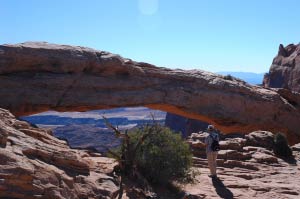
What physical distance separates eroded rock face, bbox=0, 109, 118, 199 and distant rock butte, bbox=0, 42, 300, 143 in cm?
1122

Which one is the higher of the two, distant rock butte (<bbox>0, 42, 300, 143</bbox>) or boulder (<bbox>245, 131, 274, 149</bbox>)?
distant rock butte (<bbox>0, 42, 300, 143</bbox>)

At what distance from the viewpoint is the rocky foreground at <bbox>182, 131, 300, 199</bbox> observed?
14820mm

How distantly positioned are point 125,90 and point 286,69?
31916mm

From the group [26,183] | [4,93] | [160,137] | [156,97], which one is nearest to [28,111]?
[4,93]

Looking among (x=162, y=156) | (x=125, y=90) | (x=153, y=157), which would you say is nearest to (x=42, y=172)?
(x=153, y=157)

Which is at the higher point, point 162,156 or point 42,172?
point 42,172

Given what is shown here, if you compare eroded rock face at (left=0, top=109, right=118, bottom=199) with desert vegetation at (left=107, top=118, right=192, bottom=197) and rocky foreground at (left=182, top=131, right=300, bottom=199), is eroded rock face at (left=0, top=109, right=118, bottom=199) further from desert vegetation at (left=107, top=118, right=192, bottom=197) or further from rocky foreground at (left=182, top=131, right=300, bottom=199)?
rocky foreground at (left=182, top=131, right=300, bottom=199)

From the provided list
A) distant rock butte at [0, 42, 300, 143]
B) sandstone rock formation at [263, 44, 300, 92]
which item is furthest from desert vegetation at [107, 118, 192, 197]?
sandstone rock formation at [263, 44, 300, 92]

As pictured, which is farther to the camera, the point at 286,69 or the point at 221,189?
the point at 286,69

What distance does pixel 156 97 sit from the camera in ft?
87.0

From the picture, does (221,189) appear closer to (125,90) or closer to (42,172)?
(42,172)

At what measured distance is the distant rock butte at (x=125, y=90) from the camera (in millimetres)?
23078

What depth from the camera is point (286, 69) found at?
51812 millimetres

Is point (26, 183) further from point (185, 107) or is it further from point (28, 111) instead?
point (185, 107)
